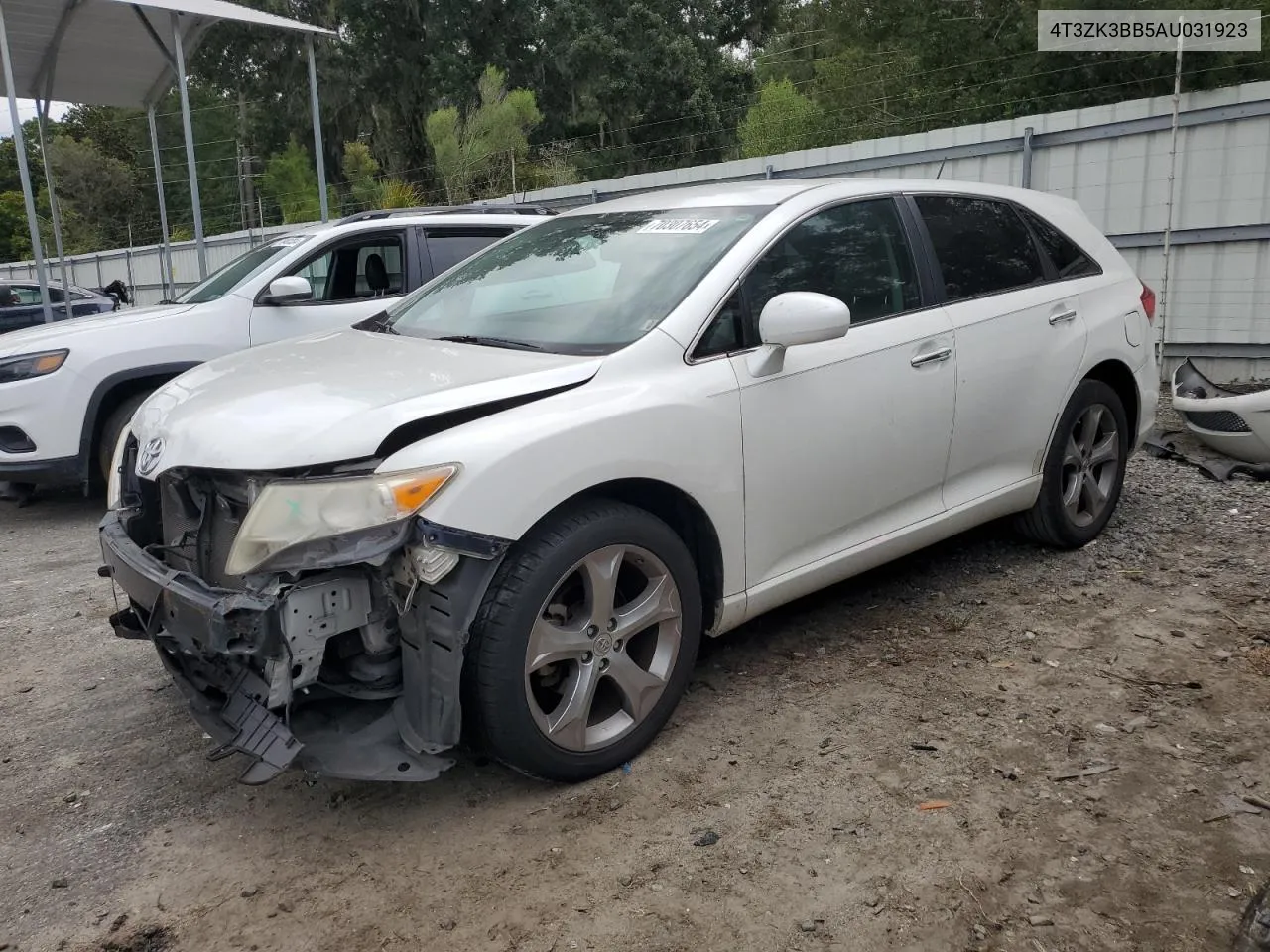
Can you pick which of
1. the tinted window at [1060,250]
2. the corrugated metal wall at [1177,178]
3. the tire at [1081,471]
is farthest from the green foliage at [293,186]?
the tire at [1081,471]

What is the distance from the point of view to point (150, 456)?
3.11 metres

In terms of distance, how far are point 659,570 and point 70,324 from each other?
203 inches

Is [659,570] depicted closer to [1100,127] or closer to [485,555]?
[485,555]

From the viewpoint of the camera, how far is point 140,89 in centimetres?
1299

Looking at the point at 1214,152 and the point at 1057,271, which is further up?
the point at 1214,152

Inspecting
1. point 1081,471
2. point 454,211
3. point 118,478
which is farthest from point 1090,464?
point 454,211

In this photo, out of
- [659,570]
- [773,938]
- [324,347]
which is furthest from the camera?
[324,347]

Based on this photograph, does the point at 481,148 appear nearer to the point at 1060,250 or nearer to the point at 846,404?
the point at 1060,250

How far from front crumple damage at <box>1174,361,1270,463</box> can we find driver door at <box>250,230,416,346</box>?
5138mm

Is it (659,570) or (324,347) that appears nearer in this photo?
(659,570)

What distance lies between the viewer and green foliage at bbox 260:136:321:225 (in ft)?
88.2

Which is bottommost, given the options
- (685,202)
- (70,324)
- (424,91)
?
(70,324)

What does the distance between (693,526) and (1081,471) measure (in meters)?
2.36

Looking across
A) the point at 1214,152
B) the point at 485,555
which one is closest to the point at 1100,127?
the point at 1214,152
